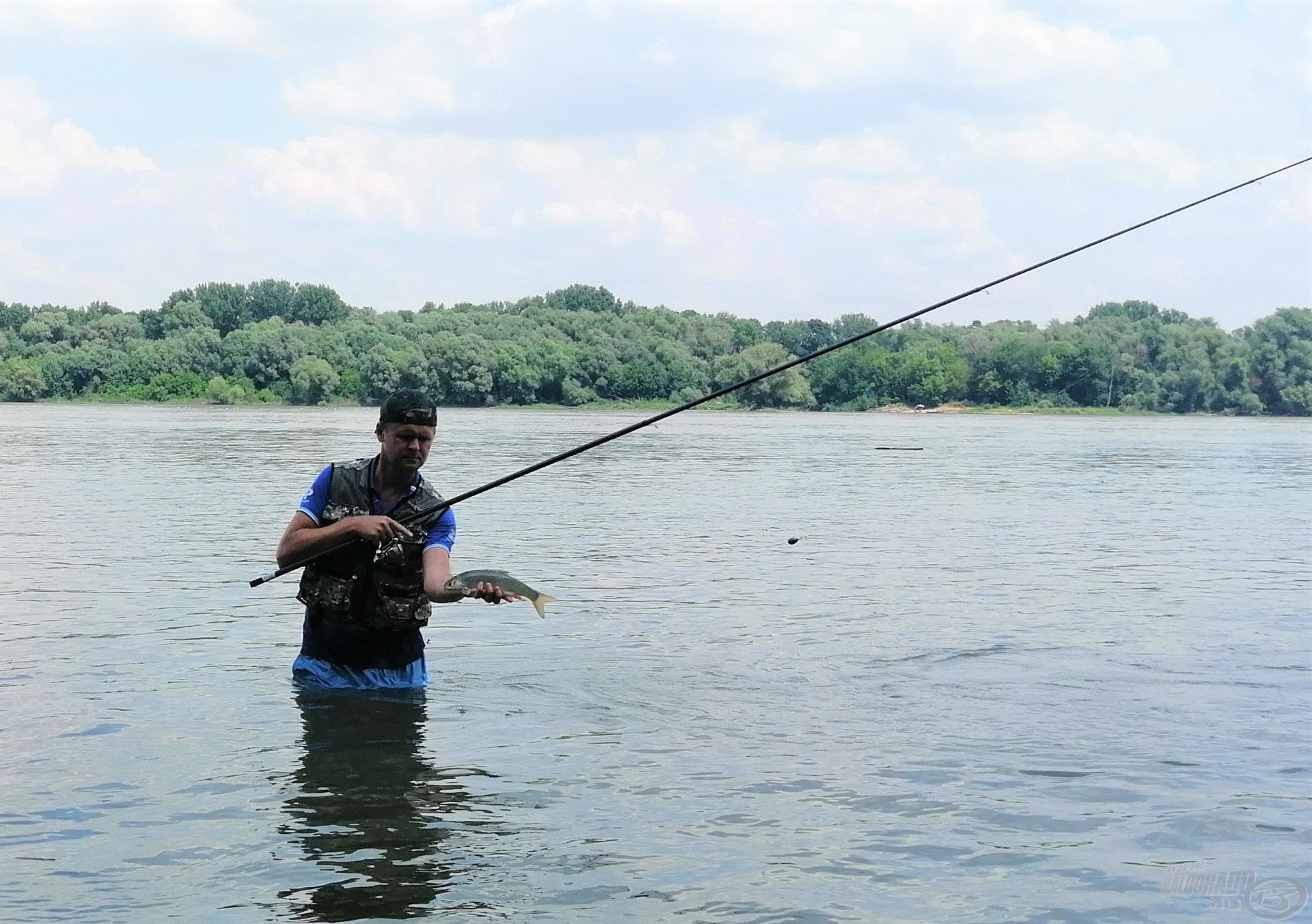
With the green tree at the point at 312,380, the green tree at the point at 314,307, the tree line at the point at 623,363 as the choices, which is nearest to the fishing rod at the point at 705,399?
the tree line at the point at 623,363

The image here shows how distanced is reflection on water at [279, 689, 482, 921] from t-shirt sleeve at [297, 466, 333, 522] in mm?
1309

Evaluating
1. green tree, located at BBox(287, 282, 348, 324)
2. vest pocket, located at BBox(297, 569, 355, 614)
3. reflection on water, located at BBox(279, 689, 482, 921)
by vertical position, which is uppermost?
green tree, located at BBox(287, 282, 348, 324)

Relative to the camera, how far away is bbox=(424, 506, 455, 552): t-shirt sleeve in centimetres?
810

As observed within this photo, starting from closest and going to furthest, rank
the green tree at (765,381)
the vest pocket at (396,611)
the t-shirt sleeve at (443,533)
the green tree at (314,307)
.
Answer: the t-shirt sleeve at (443,533)
the vest pocket at (396,611)
the green tree at (765,381)
the green tree at (314,307)

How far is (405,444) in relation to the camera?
7.87 m

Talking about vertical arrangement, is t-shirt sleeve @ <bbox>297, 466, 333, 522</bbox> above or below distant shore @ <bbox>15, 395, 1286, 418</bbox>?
below

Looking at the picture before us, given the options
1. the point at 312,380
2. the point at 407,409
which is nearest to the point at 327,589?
the point at 407,409

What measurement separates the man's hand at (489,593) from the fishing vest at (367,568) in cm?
74

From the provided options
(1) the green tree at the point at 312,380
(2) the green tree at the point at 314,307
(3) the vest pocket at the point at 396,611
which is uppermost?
(2) the green tree at the point at 314,307

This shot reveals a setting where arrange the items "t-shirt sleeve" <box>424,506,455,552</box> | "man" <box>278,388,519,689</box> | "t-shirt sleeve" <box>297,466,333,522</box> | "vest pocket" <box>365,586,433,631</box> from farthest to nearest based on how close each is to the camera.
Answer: "vest pocket" <box>365,586,433,631</box>
"t-shirt sleeve" <box>424,506,455,552</box>
"t-shirt sleeve" <box>297,466,333,522</box>
"man" <box>278,388,519,689</box>

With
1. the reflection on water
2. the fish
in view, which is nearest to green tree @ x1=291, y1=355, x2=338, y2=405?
the reflection on water

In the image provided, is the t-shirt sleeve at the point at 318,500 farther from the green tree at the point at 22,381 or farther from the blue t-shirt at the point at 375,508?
the green tree at the point at 22,381

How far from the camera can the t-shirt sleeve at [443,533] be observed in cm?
810

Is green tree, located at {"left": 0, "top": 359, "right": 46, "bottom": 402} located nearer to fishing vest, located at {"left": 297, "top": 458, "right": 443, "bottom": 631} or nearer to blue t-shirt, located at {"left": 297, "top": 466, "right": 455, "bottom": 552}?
fishing vest, located at {"left": 297, "top": 458, "right": 443, "bottom": 631}
